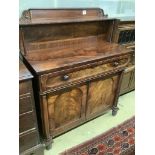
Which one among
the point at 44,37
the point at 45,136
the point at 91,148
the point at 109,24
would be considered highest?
the point at 109,24

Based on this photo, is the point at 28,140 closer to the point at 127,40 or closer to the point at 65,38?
the point at 65,38

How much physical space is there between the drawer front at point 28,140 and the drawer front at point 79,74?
14.7 inches

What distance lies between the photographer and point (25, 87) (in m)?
1.16

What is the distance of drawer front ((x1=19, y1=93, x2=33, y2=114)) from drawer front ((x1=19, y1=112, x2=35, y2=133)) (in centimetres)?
4

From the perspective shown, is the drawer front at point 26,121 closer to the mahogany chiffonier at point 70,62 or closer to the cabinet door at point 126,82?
the mahogany chiffonier at point 70,62

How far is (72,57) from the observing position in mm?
1486

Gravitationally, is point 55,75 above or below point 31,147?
above

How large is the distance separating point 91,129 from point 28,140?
0.79 m

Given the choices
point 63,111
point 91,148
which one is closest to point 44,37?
point 63,111

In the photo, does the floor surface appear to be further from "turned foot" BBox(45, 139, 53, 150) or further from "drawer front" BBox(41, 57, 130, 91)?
"drawer front" BBox(41, 57, 130, 91)

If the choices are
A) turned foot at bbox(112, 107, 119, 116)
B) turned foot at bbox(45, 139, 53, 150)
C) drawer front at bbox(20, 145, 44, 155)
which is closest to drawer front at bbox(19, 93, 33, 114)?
drawer front at bbox(20, 145, 44, 155)

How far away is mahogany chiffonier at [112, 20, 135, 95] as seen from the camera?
2.10 meters
